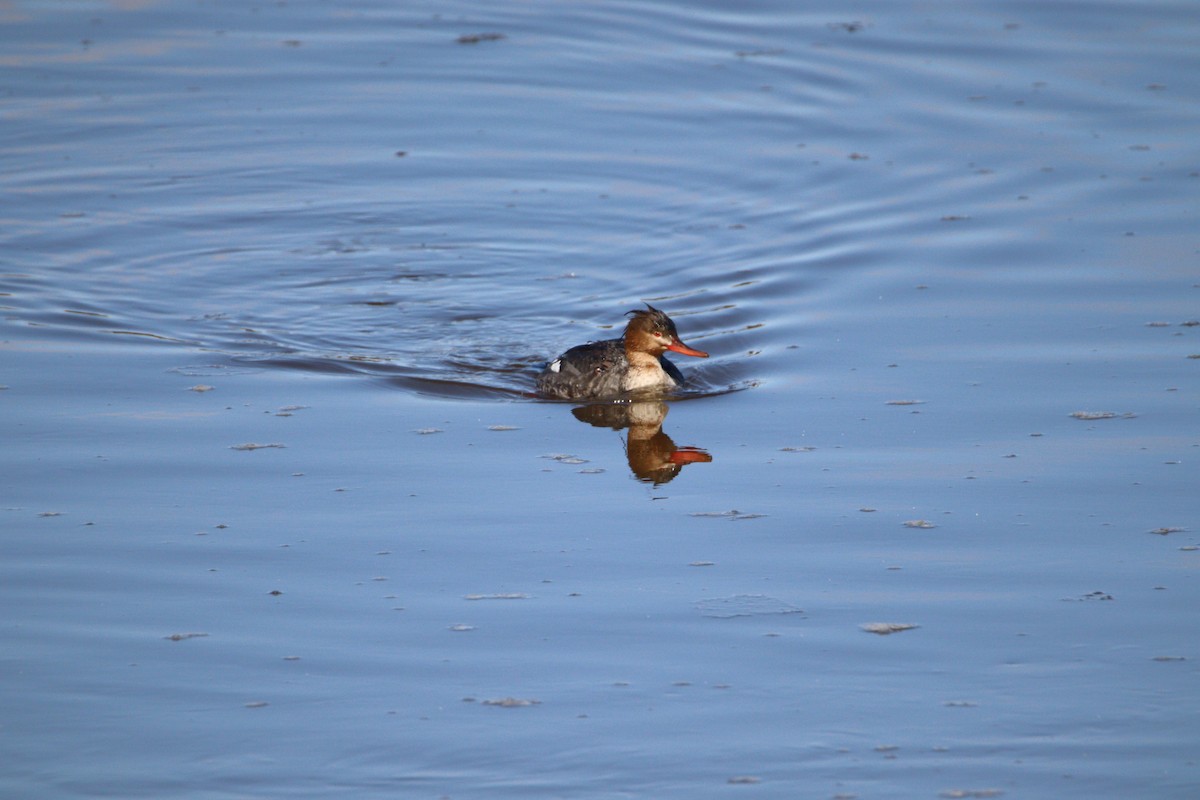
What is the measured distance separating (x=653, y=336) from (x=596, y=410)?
0.66 m

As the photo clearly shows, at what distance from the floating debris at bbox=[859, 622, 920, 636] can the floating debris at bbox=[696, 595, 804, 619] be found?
12.4 inches

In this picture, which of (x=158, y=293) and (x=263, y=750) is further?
(x=158, y=293)

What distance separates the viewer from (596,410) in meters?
10.6

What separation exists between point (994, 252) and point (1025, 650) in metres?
7.13

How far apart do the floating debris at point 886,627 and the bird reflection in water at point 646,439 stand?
2304 millimetres

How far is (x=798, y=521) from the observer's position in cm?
773

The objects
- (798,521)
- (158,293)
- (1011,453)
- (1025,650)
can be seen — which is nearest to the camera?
(1025,650)

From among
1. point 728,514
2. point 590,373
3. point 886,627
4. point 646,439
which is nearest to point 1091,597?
point 886,627

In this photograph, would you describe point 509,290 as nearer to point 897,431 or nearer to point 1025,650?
point 897,431

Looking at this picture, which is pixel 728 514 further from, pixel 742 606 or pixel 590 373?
pixel 590 373

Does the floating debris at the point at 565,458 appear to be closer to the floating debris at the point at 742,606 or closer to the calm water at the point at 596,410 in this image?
the calm water at the point at 596,410

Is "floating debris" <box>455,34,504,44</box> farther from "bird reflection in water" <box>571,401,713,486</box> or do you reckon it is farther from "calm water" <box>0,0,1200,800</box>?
"bird reflection in water" <box>571,401,713,486</box>

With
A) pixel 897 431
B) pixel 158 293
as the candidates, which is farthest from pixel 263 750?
pixel 158 293

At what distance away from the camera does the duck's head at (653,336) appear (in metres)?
10.6
